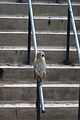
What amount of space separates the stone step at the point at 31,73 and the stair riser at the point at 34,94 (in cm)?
30

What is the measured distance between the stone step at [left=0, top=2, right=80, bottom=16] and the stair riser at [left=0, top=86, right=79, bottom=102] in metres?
1.69

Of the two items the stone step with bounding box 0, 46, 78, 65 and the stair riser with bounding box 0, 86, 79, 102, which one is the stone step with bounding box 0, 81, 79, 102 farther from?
the stone step with bounding box 0, 46, 78, 65

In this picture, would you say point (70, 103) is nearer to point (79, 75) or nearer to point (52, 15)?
point (79, 75)

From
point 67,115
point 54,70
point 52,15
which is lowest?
point 67,115

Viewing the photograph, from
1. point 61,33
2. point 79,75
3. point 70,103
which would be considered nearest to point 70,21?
point 61,33

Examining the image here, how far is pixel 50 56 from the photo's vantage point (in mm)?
6133

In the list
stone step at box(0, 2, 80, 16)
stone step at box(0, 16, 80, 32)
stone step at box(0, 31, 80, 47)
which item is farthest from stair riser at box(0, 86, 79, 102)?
stone step at box(0, 2, 80, 16)

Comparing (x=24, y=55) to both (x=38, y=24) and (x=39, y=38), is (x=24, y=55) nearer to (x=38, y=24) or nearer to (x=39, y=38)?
(x=39, y=38)

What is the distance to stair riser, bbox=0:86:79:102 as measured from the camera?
548 cm

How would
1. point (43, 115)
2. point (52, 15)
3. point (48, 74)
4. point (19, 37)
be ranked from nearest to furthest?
point (43, 115) → point (48, 74) → point (19, 37) → point (52, 15)

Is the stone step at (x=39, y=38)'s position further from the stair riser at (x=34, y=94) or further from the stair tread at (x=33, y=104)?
the stair tread at (x=33, y=104)

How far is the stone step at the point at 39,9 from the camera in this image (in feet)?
22.4

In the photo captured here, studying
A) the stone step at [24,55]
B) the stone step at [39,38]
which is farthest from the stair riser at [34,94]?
the stone step at [39,38]

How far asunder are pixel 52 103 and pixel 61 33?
1342 mm
